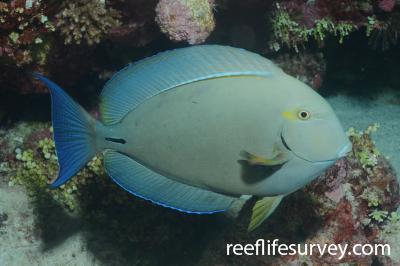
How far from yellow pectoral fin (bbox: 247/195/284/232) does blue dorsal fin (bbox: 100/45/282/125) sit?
0.68m

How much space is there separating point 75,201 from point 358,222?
270 cm

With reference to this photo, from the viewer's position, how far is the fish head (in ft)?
6.66

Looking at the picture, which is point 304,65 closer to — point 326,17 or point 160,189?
point 326,17

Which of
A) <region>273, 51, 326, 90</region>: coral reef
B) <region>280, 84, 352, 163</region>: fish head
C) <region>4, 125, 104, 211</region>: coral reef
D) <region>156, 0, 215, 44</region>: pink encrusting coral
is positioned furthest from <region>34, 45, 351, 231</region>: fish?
<region>273, 51, 326, 90</region>: coral reef

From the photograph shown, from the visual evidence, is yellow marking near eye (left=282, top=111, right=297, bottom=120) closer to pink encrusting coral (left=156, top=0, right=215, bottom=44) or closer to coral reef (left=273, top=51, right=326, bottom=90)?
pink encrusting coral (left=156, top=0, right=215, bottom=44)

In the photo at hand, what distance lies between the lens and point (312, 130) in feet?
6.68

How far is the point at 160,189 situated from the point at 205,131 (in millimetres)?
443

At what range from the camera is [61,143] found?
2.31 m

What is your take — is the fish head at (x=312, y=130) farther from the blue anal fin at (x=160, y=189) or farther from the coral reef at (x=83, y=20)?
the coral reef at (x=83, y=20)

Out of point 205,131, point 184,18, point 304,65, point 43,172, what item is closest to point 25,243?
point 43,172

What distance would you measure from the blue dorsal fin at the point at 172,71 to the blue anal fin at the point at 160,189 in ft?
0.83

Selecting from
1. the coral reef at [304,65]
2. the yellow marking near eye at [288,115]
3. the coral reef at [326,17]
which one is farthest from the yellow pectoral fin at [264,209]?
the coral reef at [304,65]

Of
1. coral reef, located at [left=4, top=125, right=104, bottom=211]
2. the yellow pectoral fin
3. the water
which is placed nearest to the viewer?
the yellow pectoral fin

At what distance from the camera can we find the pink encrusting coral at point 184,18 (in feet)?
11.0
